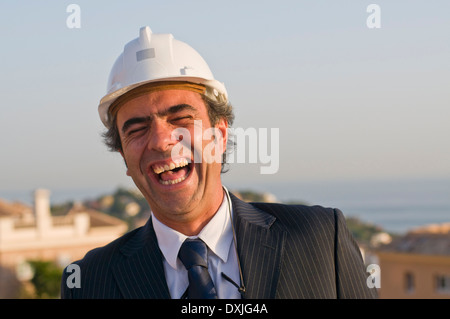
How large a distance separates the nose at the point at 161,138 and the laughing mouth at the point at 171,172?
0.23ft

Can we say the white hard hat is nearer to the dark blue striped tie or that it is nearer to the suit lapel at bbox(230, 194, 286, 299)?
the suit lapel at bbox(230, 194, 286, 299)

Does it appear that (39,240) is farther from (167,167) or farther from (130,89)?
(167,167)

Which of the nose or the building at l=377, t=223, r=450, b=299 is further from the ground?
the nose

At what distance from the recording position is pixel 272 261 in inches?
118

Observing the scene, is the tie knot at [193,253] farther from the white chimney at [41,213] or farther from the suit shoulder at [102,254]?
the white chimney at [41,213]

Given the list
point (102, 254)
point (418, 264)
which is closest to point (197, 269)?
point (102, 254)

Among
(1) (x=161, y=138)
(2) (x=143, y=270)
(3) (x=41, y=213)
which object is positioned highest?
(1) (x=161, y=138)

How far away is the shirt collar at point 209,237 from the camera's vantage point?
3.02m

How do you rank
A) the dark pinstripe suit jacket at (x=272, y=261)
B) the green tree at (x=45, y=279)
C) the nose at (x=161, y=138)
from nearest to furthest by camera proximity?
1. the nose at (x=161, y=138)
2. the dark pinstripe suit jacket at (x=272, y=261)
3. the green tree at (x=45, y=279)

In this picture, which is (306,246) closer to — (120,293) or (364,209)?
(120,293)

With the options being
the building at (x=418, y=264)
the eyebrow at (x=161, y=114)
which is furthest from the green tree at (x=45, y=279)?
the eyebrow at (x=161, y=114)

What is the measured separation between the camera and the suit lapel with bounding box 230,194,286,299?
2.93 metres

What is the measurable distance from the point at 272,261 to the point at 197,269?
35cm

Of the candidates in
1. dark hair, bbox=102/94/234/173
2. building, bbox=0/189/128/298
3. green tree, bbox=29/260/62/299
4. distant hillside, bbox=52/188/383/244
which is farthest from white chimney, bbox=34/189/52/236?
dark hair, bbox=102/94/234/173
